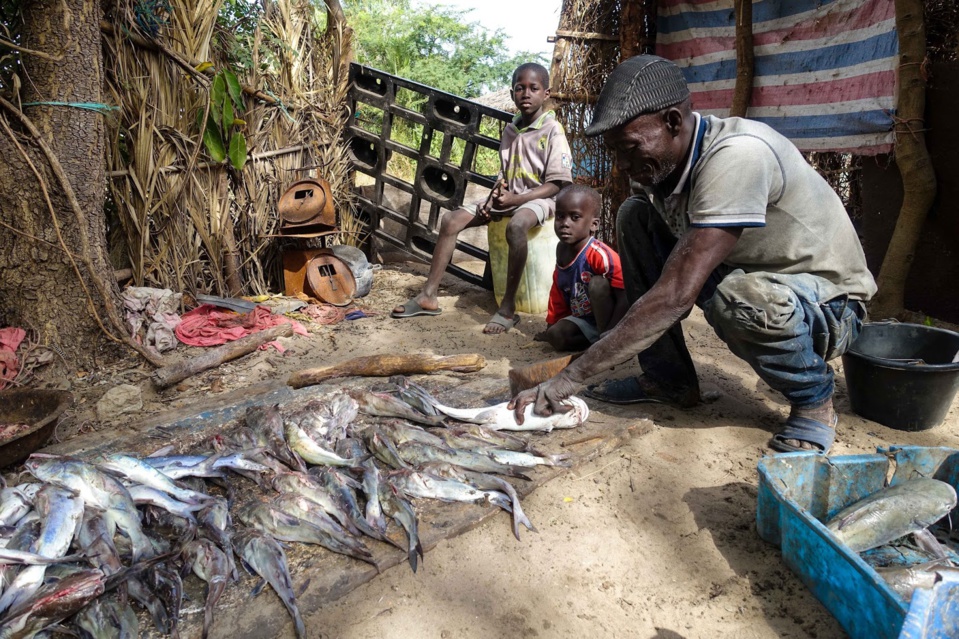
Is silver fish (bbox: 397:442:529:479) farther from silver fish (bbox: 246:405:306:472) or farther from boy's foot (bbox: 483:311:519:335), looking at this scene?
boy's foot (bbox: 483:311:519:335)

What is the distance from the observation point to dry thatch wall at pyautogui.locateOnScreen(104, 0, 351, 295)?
197 inches

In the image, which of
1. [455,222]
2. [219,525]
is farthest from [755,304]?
[455,222]

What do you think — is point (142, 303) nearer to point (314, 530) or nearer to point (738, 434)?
point (314, 530)

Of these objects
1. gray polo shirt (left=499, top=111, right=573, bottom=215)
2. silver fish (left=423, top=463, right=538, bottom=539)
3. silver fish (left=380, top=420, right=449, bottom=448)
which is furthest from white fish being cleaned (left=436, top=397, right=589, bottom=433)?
gray polo shirt (left=499, top=111, right=573, bottom=215)

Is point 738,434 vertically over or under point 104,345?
over

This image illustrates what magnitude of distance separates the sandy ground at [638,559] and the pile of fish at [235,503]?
0.41 feet

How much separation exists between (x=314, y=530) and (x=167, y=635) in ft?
1.72

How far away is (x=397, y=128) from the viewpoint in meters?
13.8

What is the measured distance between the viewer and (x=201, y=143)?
5.39 m

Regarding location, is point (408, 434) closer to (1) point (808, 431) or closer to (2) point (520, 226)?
(1) point (808, 431)

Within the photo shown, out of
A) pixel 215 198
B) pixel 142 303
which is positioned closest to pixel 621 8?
pixel 215 198

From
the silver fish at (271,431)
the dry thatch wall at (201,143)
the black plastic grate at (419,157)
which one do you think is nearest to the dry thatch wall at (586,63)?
the black plastic grate at (419,157)

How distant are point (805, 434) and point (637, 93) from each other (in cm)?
165

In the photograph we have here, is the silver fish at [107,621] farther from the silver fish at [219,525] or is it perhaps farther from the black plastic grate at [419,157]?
the black plastic grate at [419,157]
